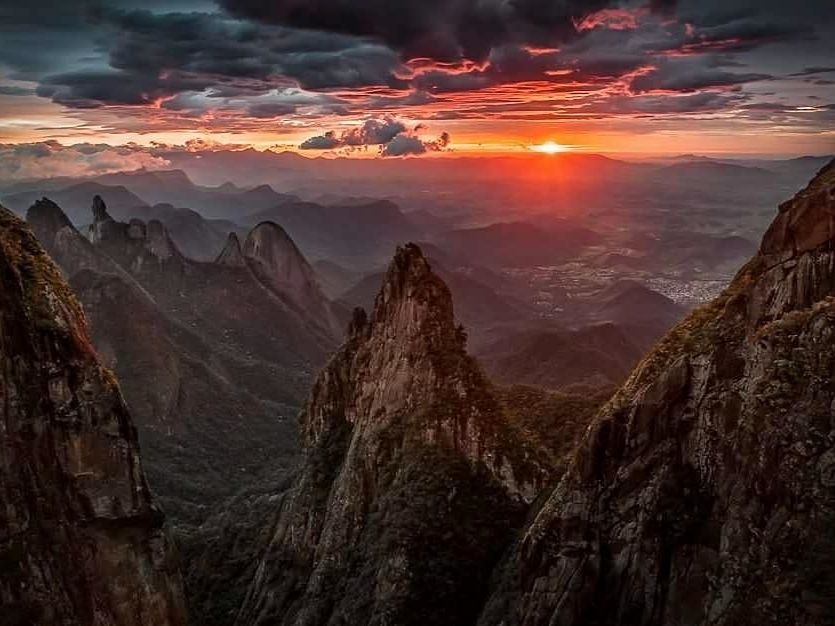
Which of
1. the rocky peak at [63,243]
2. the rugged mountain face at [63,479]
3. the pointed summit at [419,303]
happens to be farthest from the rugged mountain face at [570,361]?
the rocky peak at [63,243]

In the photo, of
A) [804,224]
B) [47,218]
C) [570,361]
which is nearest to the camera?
[804,224]

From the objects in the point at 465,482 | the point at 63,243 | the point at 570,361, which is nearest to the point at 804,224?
the point at 465,482

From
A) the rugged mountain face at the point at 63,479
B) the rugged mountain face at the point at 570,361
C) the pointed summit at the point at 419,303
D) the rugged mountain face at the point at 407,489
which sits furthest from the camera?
the rugged mountain face at the point at 570,361

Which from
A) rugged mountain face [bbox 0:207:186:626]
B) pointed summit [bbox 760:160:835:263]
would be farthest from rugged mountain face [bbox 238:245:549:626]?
pointed summit [bbox 760:160:835:263]

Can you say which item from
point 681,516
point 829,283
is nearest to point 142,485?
point 681,516

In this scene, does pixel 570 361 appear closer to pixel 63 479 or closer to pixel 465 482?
pixel 465 482

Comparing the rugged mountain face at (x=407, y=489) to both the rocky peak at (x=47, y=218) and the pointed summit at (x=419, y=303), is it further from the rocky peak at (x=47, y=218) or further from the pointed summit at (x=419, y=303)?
the rocky peak at (x=47, y=218)
